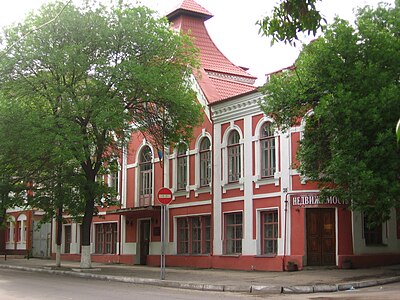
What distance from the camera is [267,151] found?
2508cm

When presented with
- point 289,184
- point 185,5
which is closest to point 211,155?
point 289,184

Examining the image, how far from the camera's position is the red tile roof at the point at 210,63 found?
29.4 meters

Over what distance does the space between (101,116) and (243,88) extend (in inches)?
440

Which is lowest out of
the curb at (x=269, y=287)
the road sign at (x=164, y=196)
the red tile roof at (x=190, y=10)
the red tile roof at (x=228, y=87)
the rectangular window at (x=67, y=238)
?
the curb at (x=269, y=287)

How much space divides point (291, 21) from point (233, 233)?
20012 millimetres

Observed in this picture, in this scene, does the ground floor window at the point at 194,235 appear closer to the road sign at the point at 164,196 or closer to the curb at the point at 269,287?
the curb at the point at 269,287

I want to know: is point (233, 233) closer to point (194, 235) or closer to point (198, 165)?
point (194, 235)

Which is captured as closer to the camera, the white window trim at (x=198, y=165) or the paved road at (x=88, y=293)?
the paved road at (x=88, y=293)

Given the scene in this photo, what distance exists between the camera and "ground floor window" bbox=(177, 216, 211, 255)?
27844mm

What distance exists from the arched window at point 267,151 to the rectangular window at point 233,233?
2.46 meters

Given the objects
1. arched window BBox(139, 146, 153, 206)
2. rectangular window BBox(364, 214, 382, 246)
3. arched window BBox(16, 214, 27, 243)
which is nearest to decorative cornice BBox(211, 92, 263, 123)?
arched window BBox(139, 146, 153, 206)

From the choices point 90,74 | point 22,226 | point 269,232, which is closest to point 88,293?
point 90,74

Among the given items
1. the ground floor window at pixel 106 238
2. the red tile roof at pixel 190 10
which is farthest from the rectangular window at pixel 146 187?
the red tile roof at pixel 190 10

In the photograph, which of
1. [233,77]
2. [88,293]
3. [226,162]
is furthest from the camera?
[233,77]
